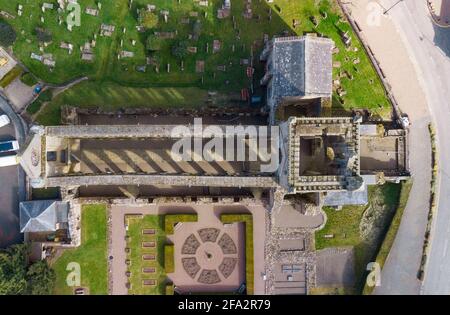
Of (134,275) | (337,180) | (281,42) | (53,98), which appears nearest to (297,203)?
(337,180)

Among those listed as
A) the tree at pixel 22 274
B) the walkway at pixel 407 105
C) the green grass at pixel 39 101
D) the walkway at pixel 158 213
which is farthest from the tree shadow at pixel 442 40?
the tree at pixel 22 274

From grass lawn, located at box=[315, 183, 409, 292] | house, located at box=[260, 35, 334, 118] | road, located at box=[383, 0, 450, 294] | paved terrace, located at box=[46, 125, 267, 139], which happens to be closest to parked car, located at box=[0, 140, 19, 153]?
paved terrace, located at box=[46, 125, 267, 139]

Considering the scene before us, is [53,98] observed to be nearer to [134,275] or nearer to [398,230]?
[134,275]

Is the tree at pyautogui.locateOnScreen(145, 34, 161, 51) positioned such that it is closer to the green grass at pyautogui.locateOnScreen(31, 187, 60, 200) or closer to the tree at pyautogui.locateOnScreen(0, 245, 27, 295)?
the green grass at pyautogui.locateOnScreen(31, 187, 60, 200)

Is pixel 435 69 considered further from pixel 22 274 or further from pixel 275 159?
pixel 22 274

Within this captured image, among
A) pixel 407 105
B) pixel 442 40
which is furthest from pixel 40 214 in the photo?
pixel 442 40

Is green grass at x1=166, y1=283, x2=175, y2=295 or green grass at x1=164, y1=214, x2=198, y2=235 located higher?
green grass at x1=164, y1=214, x2=198, y2=235
